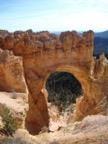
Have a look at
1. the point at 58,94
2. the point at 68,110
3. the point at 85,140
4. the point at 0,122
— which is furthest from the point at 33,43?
the point at 58,94

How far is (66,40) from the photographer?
24.0 meters

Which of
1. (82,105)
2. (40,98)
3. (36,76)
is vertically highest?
(36,76)

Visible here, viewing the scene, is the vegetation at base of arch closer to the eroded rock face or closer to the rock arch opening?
the rock arch opening

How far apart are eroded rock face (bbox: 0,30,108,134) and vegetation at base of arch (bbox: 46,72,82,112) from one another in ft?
42.1

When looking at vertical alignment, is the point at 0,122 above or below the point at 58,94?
above

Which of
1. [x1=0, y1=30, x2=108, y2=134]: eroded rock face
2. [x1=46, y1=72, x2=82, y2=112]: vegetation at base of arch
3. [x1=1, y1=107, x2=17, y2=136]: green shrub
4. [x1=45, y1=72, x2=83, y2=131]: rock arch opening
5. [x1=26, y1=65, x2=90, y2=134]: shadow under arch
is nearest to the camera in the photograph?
[x1=1, y1=107, x2=17, y2=136]: green shrub

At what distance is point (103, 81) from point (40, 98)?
5.50 meters

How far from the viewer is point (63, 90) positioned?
45219 millimetres

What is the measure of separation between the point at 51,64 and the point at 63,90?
22.0 m

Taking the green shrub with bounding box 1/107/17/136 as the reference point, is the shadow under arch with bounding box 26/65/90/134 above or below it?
below

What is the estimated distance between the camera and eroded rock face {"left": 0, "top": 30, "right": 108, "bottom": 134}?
2134 cm

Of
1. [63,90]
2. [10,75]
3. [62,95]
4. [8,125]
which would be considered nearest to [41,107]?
[10,75]

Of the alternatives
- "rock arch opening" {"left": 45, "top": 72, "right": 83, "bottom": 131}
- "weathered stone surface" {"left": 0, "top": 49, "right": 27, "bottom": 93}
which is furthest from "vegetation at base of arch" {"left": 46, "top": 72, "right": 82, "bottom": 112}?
"weathered stone surface" {"left": 0, "top": 49, "right": 27, "bottom": 93}

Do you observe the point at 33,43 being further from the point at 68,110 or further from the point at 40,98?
the point at 68,110
